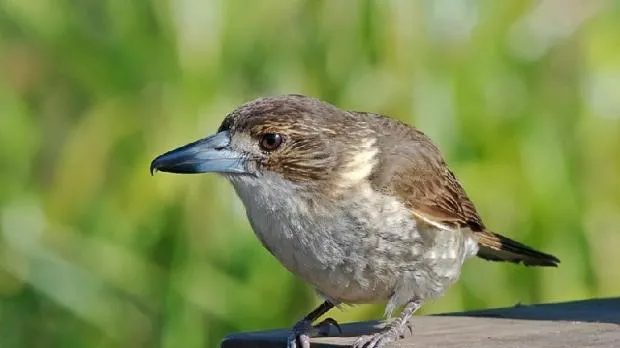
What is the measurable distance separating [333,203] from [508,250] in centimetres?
97

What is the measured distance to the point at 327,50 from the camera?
19.4 feet

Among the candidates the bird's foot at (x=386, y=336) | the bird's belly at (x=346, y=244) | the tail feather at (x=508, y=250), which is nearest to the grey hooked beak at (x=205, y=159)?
the bird's belly at (x=346, y=244)

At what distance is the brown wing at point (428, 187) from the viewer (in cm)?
470

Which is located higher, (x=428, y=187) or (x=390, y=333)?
(x=428, y=187)

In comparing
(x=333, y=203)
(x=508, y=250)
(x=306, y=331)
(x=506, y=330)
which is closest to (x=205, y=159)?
(x=333, y=203)

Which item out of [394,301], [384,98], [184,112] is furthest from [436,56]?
[394,301]

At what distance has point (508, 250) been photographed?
17.3ft

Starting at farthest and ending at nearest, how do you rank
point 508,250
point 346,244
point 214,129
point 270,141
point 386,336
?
1. point 214,129
2. point 508,250
3. point 270,141
4. point 346,244
5. point 386,336

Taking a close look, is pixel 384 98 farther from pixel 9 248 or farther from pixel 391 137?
pixel 9 248

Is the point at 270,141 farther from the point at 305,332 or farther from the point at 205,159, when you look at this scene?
the point at 305,332

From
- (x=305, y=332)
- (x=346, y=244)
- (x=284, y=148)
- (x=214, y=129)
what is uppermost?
(x=214, y=129)

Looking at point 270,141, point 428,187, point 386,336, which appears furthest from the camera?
point 428,187

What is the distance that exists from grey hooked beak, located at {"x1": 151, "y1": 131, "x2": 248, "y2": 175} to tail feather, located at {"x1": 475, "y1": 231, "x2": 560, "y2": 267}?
3.44ft

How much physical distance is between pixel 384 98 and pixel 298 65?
33 cm
